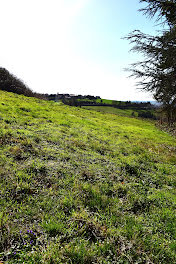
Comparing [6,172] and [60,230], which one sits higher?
[6,172]

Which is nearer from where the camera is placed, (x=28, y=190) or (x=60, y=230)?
(x=60, y=230)

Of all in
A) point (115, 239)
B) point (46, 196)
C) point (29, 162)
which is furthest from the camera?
point (29, 162)

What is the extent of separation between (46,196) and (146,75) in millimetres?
9405

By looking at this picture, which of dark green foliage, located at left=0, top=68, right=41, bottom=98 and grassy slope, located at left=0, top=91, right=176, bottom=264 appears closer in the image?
grassy slope, located at left=0, top=91, right=176, bottom=264

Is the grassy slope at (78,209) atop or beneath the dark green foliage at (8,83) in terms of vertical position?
beneath

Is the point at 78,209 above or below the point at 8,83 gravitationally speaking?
below

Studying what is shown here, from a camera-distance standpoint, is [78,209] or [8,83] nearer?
[78,209]

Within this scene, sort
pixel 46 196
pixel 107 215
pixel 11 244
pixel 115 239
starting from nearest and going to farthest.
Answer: pixel 11 244 < pixel 115 239 < pixel 107 215 < pixel 46 196

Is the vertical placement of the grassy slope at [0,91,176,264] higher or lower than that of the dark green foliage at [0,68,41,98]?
lower

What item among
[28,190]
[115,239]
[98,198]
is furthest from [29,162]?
[115,239]

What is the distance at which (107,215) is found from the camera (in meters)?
3.15

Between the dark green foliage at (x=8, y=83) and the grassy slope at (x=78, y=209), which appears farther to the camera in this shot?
the dark green foliage at (x=8, y=83)

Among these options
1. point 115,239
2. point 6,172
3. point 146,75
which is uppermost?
point 146,75

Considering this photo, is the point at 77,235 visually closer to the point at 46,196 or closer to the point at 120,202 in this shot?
the point at 46,196
